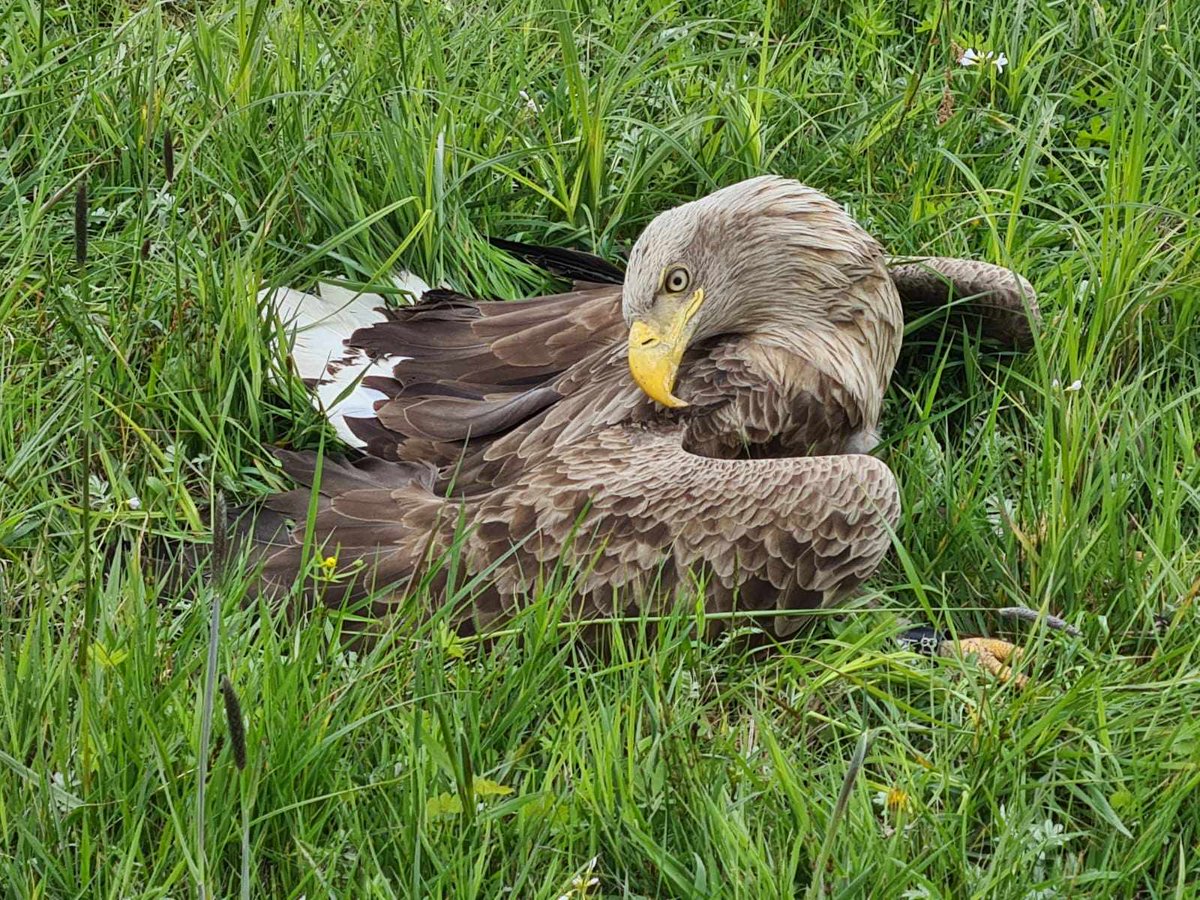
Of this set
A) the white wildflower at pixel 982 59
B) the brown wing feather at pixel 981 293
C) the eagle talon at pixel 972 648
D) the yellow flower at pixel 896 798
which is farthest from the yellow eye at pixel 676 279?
the white wildflower at pixel 982 59

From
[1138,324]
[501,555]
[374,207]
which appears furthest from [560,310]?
[1138,324]

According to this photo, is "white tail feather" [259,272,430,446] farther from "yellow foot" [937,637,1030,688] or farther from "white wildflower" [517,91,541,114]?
Result: "yellow foot" [937,637,1030,688]

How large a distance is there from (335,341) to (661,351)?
44.7 inches

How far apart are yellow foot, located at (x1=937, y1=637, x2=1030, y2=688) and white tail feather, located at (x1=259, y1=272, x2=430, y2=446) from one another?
69.5 inches

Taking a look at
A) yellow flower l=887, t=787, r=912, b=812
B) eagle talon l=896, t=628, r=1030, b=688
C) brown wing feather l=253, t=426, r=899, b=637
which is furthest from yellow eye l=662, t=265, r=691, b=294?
yellow flower l=887, t=787, r=912, b=812

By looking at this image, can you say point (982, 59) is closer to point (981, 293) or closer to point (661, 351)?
point (981, 293)

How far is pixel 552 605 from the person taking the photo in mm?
3469

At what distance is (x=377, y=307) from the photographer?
4.80 meters

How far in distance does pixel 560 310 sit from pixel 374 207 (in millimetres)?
738

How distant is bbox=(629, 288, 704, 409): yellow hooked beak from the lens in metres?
3.99

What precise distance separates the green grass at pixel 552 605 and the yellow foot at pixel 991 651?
3.0 inches

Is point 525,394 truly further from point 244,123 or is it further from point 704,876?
point 704,876

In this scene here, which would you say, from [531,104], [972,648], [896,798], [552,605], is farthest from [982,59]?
[896,798]

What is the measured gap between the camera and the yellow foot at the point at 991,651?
3.50 metres
